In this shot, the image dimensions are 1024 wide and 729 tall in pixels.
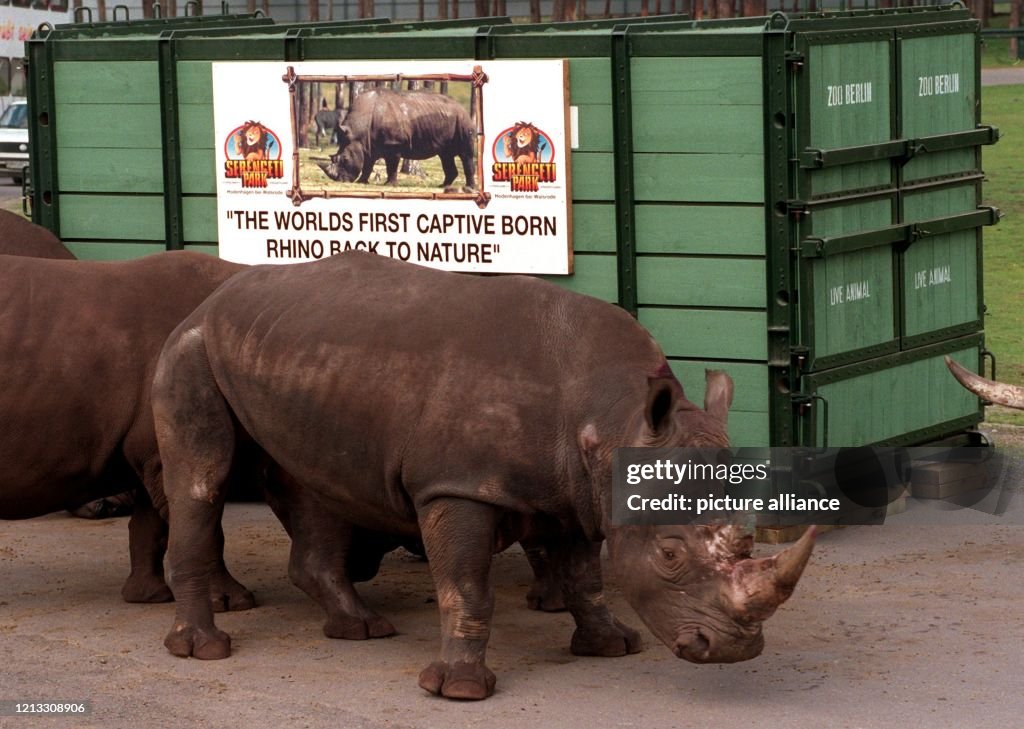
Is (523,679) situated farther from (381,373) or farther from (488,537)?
(381,373)

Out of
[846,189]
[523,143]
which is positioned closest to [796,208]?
[846,189]

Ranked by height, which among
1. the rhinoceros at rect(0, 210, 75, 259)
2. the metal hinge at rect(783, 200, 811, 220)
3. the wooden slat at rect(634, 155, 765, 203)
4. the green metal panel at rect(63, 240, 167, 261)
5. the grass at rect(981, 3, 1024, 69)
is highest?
the grass at rect(981, 3, 1024, 69)

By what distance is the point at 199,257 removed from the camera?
910cm

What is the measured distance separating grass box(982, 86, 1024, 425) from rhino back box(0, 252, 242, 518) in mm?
6130

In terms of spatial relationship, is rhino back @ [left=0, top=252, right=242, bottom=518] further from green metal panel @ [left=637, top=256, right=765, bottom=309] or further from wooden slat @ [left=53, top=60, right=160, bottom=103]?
wooden slat @ [left=53, top=60, right=160, bottom=103]

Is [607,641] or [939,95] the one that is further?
[939,95]

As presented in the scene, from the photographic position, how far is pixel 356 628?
8211mm

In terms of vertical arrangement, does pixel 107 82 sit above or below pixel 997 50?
below

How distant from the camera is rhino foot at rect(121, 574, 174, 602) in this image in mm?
8891

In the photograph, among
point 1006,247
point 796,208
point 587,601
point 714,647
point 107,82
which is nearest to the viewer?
point 714,647

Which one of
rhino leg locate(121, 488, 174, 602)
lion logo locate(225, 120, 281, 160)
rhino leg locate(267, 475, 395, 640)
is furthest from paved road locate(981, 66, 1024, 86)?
rhino leg locate(267, 475, 395, 640)

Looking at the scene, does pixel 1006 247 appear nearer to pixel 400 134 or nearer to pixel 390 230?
pixel 390 230

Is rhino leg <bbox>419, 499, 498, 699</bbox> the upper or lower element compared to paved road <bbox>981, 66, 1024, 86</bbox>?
lower

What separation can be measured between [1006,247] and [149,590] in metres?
13.8
